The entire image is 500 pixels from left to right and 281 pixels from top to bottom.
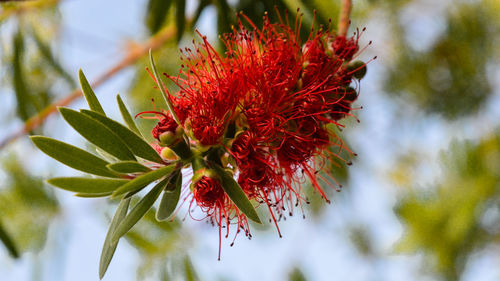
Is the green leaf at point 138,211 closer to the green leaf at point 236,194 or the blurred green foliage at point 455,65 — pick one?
the green leaf at point 236,194

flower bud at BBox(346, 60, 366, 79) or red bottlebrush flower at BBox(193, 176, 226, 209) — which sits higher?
flower bud at BBox(346, 60, 366, 79)

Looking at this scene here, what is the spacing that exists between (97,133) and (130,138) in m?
0.08

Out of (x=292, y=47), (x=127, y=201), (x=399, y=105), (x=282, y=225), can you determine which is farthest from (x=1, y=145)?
(x=399, y=105)

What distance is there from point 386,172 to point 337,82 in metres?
3.31

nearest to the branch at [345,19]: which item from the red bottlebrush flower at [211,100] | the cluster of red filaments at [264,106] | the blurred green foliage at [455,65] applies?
the cluster of red filaments at [264,106]

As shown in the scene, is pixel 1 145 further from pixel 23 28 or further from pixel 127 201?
pixel 127 201

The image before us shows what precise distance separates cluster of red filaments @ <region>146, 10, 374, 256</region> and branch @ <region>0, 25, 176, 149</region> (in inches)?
35.8

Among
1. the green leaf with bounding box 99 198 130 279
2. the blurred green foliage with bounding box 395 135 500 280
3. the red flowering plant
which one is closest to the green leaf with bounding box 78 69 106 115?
the red flowering plant

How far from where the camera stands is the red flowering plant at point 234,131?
1.04m

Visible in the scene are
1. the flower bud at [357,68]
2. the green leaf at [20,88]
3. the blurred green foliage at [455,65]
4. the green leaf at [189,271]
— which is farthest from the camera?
the blurred green foliage at [455,65]

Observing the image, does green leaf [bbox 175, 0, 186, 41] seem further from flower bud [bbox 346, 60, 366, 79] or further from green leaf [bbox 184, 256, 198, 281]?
green leaf [bbox 184, 256, 198, 281]

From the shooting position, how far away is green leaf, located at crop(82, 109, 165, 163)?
98cm

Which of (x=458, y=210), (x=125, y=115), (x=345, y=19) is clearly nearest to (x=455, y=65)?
(x=458, y=210)

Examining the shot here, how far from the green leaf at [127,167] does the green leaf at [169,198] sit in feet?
0.31
